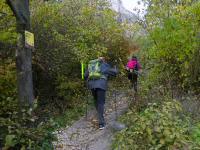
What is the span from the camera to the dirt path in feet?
32.3

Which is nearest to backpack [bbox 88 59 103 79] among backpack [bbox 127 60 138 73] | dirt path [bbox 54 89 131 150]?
dirt path [bbox 54 89 131 150]

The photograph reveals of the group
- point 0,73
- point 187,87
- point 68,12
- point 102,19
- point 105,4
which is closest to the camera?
point 0,73

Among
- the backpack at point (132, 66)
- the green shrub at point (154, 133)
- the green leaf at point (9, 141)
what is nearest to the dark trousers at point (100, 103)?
the green shrub at point (154, 133)

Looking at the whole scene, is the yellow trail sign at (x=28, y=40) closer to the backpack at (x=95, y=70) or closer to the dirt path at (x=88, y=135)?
the dirt path at (x=88, y=135)

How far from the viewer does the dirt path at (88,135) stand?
9836 mm

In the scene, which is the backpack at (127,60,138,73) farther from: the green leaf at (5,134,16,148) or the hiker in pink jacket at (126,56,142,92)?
the green leaf at (5,134,16,148)

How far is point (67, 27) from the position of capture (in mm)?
16547

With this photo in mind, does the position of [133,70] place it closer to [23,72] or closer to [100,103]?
[100,103]

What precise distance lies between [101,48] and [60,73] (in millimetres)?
2597

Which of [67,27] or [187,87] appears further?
[67,27]

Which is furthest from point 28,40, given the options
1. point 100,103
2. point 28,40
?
point 100,103

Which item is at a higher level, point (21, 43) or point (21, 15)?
point (21, 15)

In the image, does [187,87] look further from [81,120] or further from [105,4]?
[105,4]

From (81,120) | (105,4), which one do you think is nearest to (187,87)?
(81,120)
